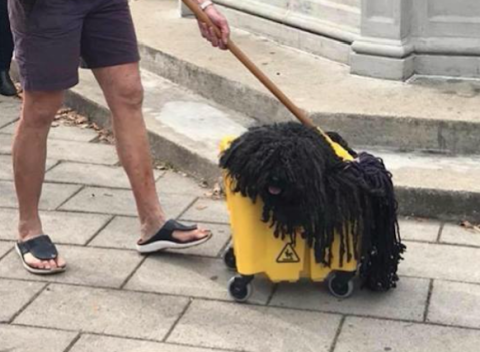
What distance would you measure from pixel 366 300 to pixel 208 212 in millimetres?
1156

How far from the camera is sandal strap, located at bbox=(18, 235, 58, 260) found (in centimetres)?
429

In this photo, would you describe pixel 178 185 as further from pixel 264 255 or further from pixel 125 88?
pixel 264 255

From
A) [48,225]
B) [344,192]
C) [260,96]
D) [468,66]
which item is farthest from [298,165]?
[468,66]

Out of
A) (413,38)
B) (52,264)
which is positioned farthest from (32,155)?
(413,38)

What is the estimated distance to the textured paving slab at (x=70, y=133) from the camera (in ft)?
19.9

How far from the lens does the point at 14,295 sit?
13.4 ft

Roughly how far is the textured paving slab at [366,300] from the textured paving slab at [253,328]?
0.08 meters

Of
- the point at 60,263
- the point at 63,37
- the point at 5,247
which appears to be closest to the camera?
the point at 63,37

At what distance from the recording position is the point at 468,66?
18.7 ft

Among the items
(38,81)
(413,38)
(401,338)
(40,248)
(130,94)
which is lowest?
(401,338)

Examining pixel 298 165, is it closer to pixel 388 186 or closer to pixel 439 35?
pixel 388 186

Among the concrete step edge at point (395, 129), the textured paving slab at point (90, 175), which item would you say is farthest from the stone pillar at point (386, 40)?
the textured paving slab at point (90, 175)

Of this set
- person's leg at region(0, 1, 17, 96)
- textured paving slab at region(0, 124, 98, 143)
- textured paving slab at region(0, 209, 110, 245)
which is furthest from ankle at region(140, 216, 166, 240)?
person's leg at region(0, 1, 17, 96)

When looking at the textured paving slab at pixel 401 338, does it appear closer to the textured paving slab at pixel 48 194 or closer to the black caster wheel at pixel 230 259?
the black caster wheel at pixel 230 259
